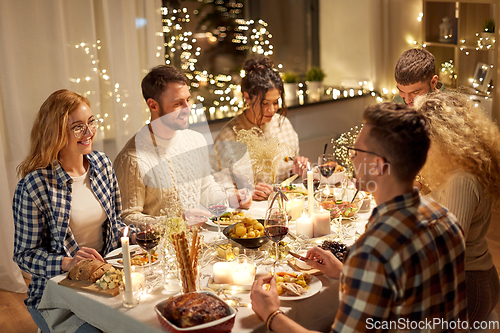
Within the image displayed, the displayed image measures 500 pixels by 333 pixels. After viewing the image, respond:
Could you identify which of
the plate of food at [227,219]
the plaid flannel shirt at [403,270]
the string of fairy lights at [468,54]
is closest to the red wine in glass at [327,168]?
the plate of food at [227,219]

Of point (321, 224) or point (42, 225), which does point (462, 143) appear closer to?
point (321, 224)

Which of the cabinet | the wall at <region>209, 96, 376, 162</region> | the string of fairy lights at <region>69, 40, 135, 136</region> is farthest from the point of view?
the wall at <region>209, 96, 376, 162</region>

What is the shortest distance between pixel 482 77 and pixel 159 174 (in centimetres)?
345

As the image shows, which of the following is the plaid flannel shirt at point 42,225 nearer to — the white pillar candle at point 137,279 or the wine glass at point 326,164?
the white pillar candle at point 137,279

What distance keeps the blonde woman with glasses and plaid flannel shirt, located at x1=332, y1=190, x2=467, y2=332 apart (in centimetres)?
104

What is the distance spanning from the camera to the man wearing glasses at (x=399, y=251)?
1.11m

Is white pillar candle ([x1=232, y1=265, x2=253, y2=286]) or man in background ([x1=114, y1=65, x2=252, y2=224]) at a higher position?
man in background ([x1=114, y1=65, x2=252, y2=224])

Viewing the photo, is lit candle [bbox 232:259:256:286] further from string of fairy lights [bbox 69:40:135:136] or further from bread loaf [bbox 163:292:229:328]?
string of fairy lights [bbox 69:40:135:136]

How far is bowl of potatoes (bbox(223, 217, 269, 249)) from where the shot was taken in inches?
70.6

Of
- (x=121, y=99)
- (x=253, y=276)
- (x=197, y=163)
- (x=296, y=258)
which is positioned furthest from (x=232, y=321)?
(x=121, y=99)

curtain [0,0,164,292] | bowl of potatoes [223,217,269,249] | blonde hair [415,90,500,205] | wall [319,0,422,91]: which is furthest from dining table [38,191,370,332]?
wall [319,0,422,91]

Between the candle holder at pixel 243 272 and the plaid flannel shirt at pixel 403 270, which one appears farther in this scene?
the candle holder at pixel 243 272

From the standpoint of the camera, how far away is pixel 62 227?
194 centimetres

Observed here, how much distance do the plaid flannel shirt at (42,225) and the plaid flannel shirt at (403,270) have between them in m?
1.21
